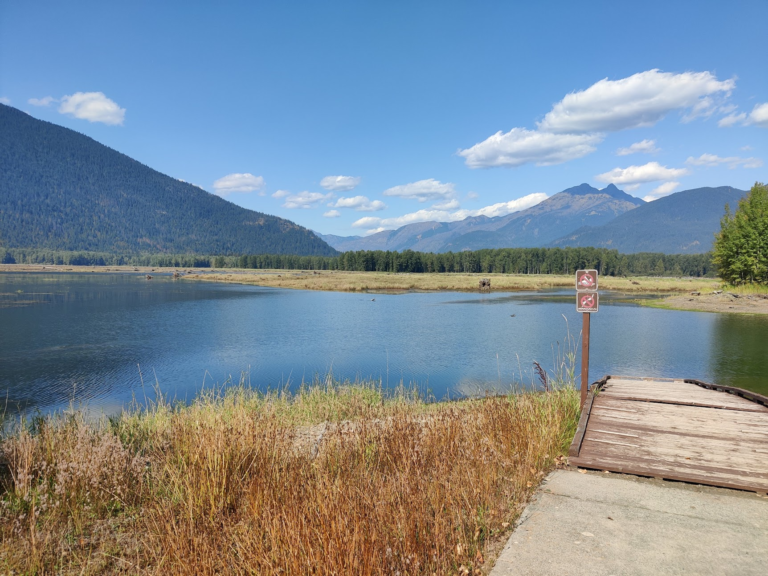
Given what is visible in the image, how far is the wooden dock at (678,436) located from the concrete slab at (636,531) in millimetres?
296

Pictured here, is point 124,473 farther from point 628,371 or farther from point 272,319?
point 272,319

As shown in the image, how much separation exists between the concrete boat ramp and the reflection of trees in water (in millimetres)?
10055

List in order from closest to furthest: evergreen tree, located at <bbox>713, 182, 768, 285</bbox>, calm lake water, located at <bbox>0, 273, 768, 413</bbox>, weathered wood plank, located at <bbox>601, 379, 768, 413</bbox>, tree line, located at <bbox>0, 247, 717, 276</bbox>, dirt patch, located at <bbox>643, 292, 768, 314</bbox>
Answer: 1. weathered wood plank, located at <bbox>601, 379, 768, 413</bbox>
2. calm lake water, located at <bbox>0, 273, 768, 413</bbox>
3. dirt patch, located at <bbox>643, 292, 768, 314</bbox>
4. evergreen tree, located at <bbox>713, 182, 768, 285</bbox>
5. tree line, located at <bbox>0, 247, 717, 276</bbox>

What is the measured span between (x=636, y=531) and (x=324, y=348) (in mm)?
19070

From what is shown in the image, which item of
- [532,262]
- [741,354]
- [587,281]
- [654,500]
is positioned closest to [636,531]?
[654,500]

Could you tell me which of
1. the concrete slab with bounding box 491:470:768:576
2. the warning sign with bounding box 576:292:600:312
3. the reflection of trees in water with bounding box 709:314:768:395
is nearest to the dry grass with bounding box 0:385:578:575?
the concrete slab with bounding box 491:470:768:576

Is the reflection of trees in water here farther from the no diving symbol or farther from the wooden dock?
the no diving symbol

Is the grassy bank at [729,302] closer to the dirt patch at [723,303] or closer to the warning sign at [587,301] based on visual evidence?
the dirt patch at [723,303]

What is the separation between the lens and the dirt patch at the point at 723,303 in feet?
120

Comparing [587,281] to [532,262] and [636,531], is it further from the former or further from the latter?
[532,262]

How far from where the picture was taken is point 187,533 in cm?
376

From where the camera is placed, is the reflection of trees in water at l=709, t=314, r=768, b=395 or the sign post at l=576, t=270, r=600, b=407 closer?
the sign post at l=576, t=270, r=600, b=407

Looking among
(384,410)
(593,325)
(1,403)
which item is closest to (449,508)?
(384,410)

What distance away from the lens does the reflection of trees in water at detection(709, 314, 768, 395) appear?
15.4 m
